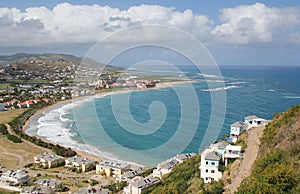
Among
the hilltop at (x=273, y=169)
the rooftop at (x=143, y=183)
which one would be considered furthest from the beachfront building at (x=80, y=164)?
the hilltop at (x=273, y=169)

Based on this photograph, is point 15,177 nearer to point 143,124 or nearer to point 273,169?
point 273,169

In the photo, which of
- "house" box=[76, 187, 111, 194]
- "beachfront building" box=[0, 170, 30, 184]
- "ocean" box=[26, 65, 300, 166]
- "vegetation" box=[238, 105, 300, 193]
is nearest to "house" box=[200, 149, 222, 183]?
"vegetation" box=[238, 105, 300, 193]

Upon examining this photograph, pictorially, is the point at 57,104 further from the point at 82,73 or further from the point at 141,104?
the point at 82,73

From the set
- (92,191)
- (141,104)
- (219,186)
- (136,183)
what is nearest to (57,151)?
(92,191)

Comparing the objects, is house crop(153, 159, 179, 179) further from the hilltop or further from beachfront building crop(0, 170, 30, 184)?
beachfront building crop(0, 170, 30, 184)

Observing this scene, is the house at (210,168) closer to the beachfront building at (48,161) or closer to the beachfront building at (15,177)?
the beachfront building at (15,177)

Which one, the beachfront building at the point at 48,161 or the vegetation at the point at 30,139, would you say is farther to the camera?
the vegetation at the point at 30,139
